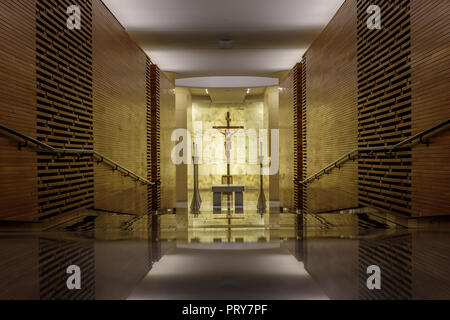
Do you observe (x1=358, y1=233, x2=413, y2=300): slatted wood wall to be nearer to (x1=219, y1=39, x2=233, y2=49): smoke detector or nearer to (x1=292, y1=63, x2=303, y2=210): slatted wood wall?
(x1=219, y1=39, x2=233, y2=49): smoke detector

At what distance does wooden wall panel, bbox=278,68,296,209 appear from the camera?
1035cm

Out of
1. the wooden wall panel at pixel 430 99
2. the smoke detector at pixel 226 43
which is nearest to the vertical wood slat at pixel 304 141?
the smoke detector at pixel 226 43

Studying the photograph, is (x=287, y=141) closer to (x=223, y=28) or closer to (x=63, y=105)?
(x=223, y=28)

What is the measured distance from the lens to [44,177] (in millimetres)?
4188

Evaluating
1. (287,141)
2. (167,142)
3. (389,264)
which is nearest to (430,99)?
(389,264)

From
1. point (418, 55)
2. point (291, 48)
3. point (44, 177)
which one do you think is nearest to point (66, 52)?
point (44, 177)

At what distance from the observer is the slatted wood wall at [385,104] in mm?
4289

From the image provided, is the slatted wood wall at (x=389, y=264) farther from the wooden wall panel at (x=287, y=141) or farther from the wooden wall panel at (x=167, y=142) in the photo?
the wooden wall panel at (x=167, y=142)

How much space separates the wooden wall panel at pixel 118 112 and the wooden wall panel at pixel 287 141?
3.94 m

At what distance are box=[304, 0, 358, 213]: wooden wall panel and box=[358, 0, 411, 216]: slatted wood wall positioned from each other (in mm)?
334

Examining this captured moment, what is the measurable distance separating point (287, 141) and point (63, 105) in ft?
23.7

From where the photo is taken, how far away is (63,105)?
15.6 ft
